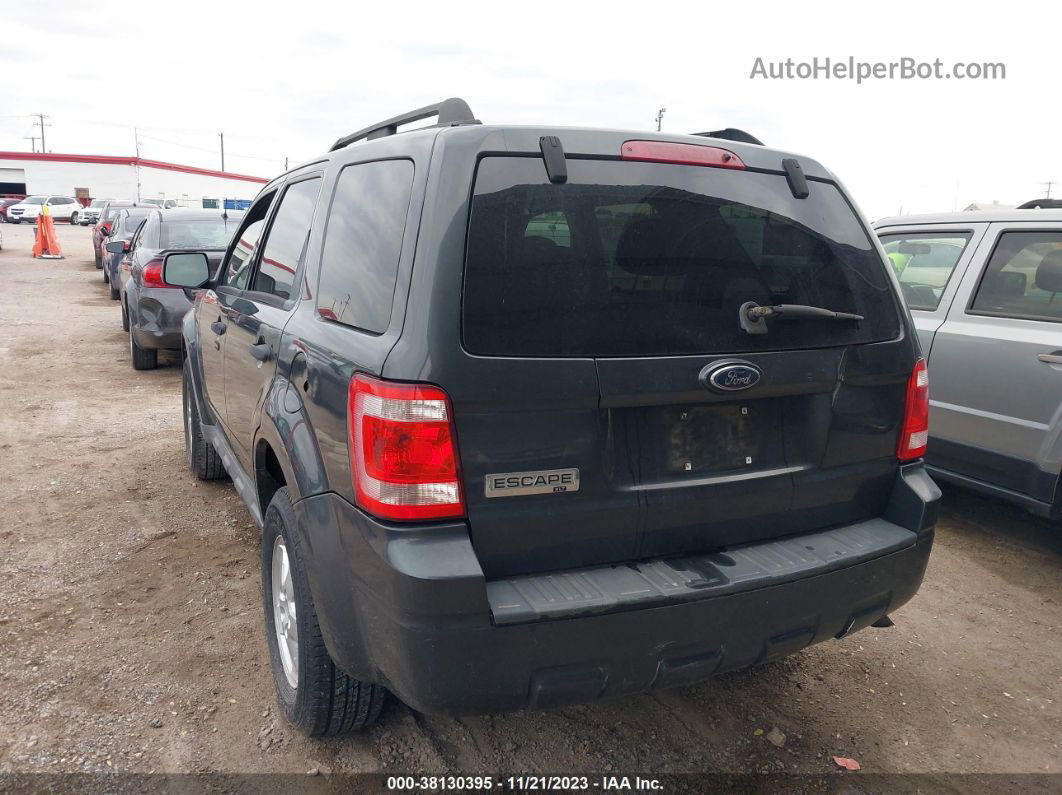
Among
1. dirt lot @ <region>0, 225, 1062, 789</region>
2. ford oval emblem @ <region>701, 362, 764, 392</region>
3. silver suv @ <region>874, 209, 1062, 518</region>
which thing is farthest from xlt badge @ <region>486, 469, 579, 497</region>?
silver suv @ <region>874, 209, 1062, 518</region>

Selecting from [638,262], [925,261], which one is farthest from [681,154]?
[925,261]

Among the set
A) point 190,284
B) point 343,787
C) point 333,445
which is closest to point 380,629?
point 333,445

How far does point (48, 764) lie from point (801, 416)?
2556 mm

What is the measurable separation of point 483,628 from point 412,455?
0.45 metres

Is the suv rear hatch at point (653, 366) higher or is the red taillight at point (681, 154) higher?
the red taillight at point (681, 154)

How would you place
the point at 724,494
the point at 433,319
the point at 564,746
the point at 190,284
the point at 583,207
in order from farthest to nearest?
the point at 190,284
the point at 564,746
the point at 724,494
the point at 583,207
the point at 433,319

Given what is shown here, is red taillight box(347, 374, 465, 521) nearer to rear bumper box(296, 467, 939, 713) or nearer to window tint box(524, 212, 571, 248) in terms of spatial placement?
rear bumper box(296, 467, 939, 713)

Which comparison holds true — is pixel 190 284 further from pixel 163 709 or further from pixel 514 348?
pixel 514 348

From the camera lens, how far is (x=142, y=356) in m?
8.52

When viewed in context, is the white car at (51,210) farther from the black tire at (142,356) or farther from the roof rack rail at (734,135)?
the roof rack rail at (734,135)

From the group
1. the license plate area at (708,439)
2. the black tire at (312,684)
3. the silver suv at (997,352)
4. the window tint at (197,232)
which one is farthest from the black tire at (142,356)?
the license plate area at (708,439)

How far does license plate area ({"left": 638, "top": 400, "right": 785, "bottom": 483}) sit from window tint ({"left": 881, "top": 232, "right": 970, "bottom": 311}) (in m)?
2.99

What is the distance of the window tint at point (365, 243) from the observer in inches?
84.7

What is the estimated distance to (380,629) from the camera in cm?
204
